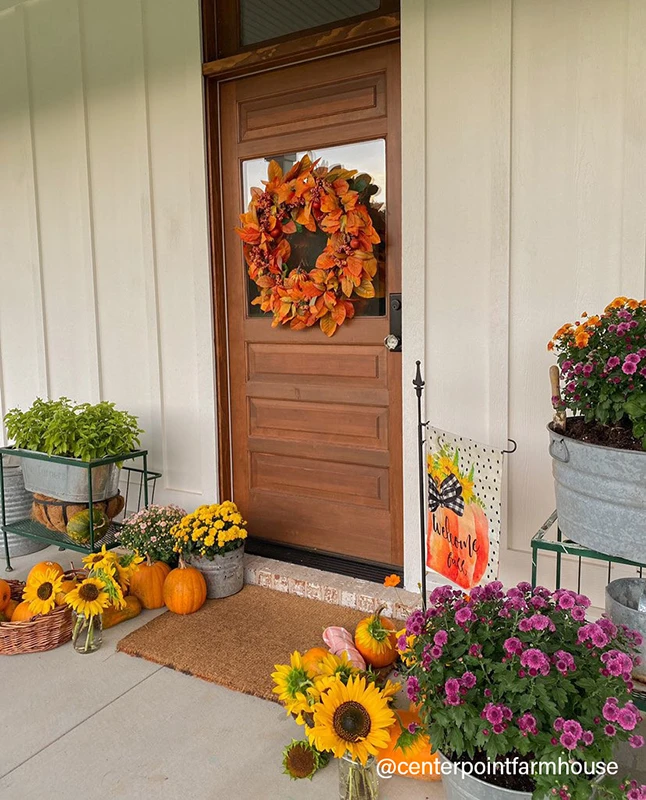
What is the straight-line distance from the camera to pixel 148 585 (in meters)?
2.84

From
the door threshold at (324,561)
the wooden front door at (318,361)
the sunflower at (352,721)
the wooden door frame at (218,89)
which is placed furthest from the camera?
the door threshold at (324,561)

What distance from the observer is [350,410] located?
9.95 feet

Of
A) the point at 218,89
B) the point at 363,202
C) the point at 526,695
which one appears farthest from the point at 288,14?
the point at 526,695

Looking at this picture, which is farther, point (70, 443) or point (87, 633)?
point (70, 443)

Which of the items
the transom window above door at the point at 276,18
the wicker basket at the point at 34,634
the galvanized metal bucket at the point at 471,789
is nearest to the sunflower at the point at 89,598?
the wicker basket at the point at 34,634

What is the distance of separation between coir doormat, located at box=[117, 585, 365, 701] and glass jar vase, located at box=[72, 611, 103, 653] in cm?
11

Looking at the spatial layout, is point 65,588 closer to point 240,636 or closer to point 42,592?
point 42,592

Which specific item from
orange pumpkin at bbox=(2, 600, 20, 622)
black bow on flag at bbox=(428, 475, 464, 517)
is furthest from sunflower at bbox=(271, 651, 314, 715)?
orange pumpkin at bbox=(2, 600, 20, 622)

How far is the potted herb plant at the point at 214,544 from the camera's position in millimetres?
2826

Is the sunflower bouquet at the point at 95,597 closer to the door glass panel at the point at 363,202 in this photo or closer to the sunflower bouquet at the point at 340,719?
the sunflower bouquet at the point at 340,719

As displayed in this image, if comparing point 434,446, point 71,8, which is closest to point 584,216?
point 434,446

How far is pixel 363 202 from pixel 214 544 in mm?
1586

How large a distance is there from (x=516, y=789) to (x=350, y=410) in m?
1.79

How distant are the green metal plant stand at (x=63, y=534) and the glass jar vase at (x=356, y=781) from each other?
5.57 feet
